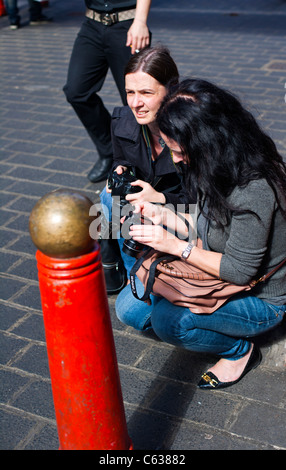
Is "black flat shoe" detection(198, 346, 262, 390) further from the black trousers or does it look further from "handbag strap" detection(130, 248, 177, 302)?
the black trousers

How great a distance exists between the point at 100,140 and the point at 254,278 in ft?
8.11

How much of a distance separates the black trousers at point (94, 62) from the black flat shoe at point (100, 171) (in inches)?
12.7

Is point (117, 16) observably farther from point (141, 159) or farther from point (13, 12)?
point (13, 12)

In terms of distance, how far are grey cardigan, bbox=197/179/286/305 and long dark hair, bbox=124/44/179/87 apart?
970mm

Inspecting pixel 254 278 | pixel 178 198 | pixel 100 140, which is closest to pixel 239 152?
pixel 254 278

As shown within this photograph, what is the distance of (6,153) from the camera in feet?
17.4

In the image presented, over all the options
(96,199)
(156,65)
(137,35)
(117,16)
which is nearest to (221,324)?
(156,65)

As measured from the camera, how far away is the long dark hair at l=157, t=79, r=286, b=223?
2303mm

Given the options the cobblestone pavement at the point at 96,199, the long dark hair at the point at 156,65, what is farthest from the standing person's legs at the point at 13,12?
the long dark hair at the point at 156,65

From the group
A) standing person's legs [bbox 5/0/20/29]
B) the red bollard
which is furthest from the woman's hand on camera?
standing person's legs [bbox 5/0/20/29]

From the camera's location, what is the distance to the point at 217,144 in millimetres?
2293

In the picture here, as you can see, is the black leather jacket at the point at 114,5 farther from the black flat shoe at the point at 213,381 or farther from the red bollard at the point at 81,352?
the red bollard at the point at 81,352

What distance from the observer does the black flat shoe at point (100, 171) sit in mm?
4578

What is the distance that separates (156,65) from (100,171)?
63.7 inches
